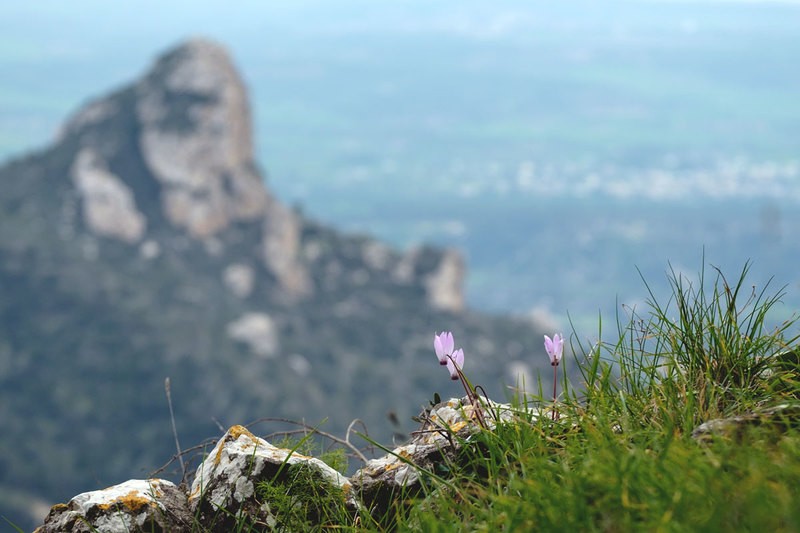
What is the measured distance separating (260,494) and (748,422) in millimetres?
2059

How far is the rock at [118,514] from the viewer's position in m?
4.38

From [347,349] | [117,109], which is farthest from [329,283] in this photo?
[117,109]

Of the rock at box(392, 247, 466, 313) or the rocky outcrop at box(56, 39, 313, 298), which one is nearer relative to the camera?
the rocky outcrop at box(56, 39, 313, 298)

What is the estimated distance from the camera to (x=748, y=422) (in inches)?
160

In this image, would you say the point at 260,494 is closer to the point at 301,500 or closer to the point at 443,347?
the point at 301,500

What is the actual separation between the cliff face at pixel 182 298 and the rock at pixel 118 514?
84155 mm

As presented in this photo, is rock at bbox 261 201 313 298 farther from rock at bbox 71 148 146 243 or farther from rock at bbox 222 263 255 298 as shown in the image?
rock at bbox 71 148 146 243

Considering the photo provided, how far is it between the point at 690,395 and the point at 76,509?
2.64 meters

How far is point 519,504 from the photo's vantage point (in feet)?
11.7

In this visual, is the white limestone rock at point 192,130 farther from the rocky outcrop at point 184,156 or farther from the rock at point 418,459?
the rock at point 418,459

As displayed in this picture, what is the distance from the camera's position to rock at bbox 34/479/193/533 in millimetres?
4383

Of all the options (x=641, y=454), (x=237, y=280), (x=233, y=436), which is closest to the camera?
(x=641, y=454)

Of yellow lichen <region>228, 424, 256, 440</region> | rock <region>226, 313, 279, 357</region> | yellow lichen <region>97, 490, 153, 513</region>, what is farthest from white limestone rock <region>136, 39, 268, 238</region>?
yellow lichen <region>97, 490, 153, 513</region>

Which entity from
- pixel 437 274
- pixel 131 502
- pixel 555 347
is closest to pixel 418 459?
pixel 555 347
